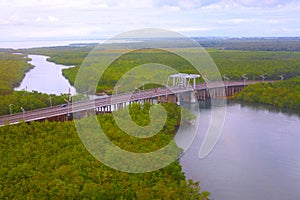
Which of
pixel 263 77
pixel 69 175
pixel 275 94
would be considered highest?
pixel 263 77

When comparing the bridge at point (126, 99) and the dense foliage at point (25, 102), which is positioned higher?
the dense foliage at point (25, 102)

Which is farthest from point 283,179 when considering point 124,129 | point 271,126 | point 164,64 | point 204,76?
point 164,64

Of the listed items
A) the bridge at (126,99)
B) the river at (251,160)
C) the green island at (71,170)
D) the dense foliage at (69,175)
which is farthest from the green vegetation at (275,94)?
the dense foliage at (69,175)

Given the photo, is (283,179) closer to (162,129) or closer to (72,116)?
(162,129)

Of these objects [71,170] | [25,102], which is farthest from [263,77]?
[71,170]

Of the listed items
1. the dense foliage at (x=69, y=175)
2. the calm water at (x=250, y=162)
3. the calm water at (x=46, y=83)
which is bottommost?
the calm water at (x=250, y=162)

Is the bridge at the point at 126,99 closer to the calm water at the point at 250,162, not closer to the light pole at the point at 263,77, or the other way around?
the light pole at the point at 263,77

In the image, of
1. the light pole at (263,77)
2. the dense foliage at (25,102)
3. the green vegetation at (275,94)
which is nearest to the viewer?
the dense foliage at (25,102)

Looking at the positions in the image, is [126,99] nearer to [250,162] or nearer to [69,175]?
[250,162]
